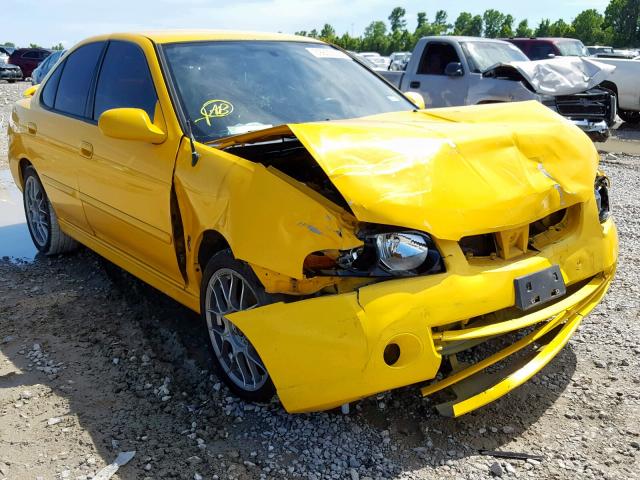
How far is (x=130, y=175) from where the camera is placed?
3.63 metres

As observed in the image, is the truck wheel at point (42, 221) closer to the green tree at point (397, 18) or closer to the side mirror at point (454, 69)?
the side mirror at point (454, 69)

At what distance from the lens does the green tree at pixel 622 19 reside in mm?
65625

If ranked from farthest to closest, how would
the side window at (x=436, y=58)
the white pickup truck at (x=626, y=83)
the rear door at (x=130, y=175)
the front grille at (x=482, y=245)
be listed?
the white pickup truck at (x=626, y=83) < the side window at (x=436, y=58) < the rear door at (x=130, y=175) < the front grille at (x=482, y=245)

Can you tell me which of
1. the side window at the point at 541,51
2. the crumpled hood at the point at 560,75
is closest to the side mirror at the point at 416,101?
the crumpled hood at the point at 560,75

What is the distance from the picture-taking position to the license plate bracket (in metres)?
2.64

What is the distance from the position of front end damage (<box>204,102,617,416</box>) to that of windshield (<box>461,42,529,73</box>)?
25.0 feet

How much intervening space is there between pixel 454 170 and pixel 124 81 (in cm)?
226

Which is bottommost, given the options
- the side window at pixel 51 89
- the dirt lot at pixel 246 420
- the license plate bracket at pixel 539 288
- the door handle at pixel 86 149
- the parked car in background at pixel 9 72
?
the parked car in background at pixel 9 72

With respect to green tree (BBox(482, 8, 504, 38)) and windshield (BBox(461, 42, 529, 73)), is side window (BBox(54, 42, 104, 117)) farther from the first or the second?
green tree (BBox(482, 8, 504, 38))

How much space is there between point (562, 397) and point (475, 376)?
549mm

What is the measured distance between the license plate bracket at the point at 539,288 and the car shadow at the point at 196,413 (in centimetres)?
59

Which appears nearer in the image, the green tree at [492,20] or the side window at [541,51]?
the side window at [541,51]

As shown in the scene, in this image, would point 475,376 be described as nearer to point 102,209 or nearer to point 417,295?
point 417,295

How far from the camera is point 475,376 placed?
2859mm
